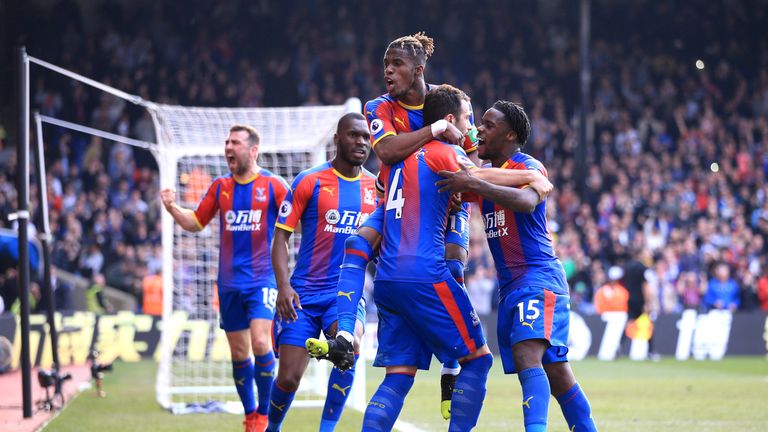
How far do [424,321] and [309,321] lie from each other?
6.53 ft

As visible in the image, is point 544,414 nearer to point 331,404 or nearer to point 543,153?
point 331,404

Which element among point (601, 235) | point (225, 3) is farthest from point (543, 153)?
point (225, 3)

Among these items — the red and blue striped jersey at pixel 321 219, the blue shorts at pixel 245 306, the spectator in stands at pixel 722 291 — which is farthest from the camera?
the spectator in stands at pixel 722 291

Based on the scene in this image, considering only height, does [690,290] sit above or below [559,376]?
below

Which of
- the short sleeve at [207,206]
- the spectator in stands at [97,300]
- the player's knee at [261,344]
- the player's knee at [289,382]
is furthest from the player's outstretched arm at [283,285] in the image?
the spectator in stands at [97,300]

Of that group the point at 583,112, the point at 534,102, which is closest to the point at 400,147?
the point at 583,112

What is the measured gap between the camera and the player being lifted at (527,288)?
6277 mm

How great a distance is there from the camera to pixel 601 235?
25047 mm

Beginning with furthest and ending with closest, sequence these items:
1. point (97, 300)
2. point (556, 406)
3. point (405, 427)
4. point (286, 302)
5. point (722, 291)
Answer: point (722, 291)
point (97, 300)
point (556, 406)
point (405, 427)
point (286, 302)

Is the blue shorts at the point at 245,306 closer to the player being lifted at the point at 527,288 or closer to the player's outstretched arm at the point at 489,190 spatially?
the player being lifted at the point at 527,288

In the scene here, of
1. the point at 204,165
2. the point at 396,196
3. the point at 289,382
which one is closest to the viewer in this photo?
the point at 396,196

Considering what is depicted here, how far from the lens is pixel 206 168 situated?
45.9ft

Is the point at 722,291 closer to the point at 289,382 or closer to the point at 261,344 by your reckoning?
the point at 261,344

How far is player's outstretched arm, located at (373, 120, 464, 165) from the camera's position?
242 inches
